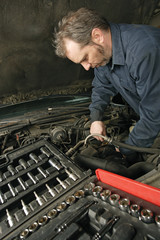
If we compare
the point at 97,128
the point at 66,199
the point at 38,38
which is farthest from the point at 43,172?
the point at 38,38

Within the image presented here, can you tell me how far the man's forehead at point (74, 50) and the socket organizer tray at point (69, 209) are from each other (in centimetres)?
64

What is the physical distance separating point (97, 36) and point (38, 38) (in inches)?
23.4

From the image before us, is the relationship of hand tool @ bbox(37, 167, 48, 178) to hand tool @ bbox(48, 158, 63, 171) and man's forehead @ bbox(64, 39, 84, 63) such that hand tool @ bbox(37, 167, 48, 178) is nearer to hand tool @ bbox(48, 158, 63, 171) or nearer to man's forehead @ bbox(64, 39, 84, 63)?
hand tool @ bbox(48, 158, 63, 171)

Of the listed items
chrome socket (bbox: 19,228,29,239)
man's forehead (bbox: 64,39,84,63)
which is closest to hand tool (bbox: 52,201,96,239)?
chrome socket (bbox: 19,228,29,239)

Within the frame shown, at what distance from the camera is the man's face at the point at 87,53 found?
1.05 m

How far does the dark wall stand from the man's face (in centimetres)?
43

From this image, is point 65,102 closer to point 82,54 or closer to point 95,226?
point 82,54

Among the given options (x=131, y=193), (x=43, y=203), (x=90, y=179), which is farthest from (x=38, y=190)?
(x=131, y=193)

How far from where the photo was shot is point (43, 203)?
70cm

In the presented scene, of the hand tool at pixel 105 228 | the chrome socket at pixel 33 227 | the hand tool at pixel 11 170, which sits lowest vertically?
the hand tool at pixel 11 170

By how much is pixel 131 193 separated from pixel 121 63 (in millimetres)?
815

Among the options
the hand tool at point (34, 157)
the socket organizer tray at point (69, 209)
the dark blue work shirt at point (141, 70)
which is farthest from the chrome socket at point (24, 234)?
the dark blue work shirt at point (141, 70)

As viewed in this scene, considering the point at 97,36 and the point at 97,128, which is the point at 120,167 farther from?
the point at 97,36

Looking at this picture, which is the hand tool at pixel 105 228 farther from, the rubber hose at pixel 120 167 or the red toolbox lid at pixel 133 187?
the rubber hose at pixel 120 167
